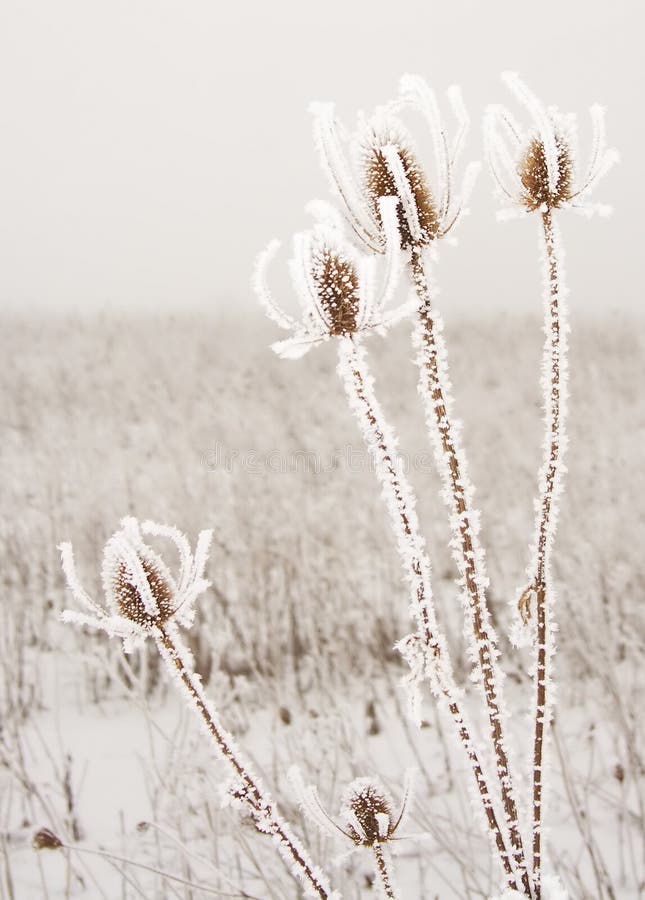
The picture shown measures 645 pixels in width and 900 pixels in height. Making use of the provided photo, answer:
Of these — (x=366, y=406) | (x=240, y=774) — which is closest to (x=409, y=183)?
(x=366, y=406)

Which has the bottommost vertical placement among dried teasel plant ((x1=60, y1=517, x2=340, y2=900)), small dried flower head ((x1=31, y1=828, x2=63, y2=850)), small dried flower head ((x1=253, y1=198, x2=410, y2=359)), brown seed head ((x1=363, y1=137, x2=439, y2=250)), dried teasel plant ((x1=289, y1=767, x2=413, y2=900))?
small dried flower head ((x1=31, y1=828, x2=63, y2=850))

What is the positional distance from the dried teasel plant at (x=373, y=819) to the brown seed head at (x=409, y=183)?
770mm

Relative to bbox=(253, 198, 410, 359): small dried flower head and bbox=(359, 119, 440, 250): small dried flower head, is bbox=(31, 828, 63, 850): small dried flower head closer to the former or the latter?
bbox=(253, 198, 410, 359): small dried flower head

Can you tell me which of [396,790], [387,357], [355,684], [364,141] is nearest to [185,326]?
[387,357]

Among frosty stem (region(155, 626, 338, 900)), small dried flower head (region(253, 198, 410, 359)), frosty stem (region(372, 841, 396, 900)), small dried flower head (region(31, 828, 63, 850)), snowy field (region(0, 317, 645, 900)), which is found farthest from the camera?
snowy field (region(0, 317, 645, 900))

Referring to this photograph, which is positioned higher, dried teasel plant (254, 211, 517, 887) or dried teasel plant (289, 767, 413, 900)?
dried teasel plant (254, 211, 517, 887)

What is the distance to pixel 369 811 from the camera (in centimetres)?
124

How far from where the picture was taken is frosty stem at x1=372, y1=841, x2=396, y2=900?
1.20m

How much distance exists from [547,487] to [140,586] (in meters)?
0.59

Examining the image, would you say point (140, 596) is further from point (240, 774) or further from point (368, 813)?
point (368, 813)

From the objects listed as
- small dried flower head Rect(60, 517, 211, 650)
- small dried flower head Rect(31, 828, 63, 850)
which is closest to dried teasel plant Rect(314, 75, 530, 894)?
small dried flower head Rect(60, 517, 211, 650)

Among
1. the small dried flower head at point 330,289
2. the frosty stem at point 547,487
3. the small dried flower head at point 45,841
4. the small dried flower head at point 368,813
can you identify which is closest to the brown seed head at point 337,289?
the small dried flower head at point 330,289

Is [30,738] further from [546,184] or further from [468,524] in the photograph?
[546,184]

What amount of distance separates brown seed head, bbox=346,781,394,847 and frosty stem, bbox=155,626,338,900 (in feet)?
0.34
